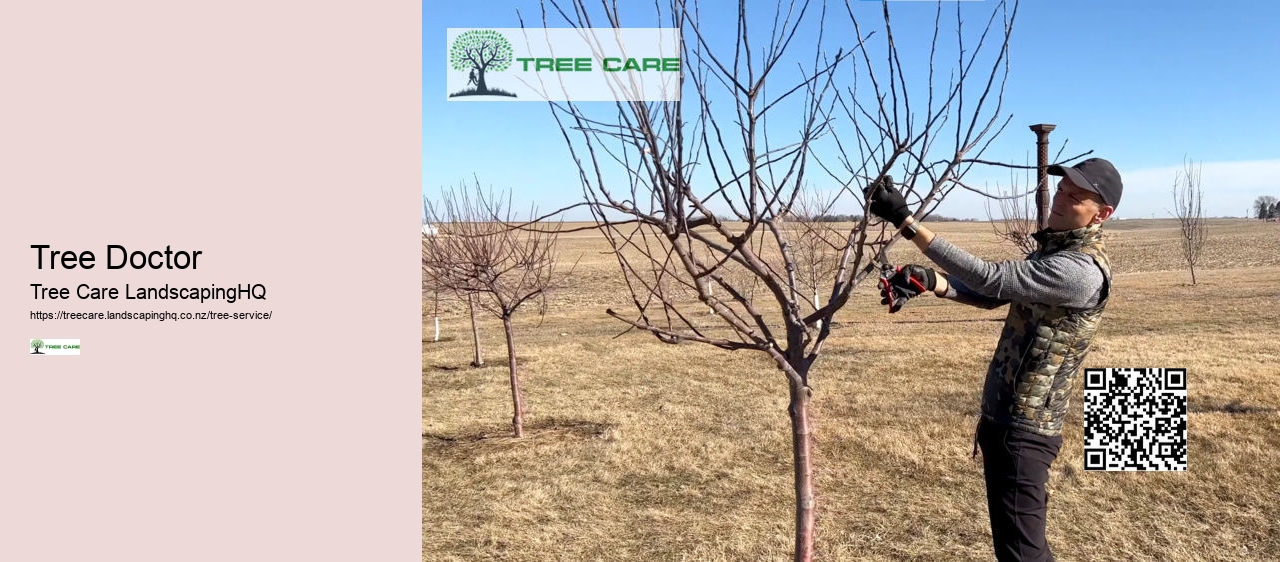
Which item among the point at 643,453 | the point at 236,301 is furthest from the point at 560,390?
the point at 236,301

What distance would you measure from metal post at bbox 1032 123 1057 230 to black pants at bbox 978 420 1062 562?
1337 mm

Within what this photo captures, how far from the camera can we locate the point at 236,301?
10.9 feet

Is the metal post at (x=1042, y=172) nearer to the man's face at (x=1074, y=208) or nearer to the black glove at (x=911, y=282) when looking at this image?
the man's face at (x=1074, y=208)

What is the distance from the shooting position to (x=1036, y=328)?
8.36 ft

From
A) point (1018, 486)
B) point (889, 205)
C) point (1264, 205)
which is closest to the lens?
point (889, 205)

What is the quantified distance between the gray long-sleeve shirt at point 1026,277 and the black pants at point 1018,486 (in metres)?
0.49

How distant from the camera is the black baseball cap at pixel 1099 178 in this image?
245 centimetres

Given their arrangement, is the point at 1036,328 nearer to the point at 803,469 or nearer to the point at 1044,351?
the point at 1044,351

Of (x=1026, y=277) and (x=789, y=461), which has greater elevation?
(x=1026, y=277)

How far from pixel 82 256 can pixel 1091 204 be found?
3.79m

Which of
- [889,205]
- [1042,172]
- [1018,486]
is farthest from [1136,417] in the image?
[889,205]

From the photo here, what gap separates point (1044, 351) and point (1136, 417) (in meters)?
1.77

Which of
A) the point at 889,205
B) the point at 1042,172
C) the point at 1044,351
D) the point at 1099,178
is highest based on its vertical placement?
the point at 1042,172

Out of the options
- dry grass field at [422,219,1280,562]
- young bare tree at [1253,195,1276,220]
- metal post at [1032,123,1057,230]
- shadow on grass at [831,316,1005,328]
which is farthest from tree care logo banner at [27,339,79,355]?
young bare tree at [1253,195,1276,220]
